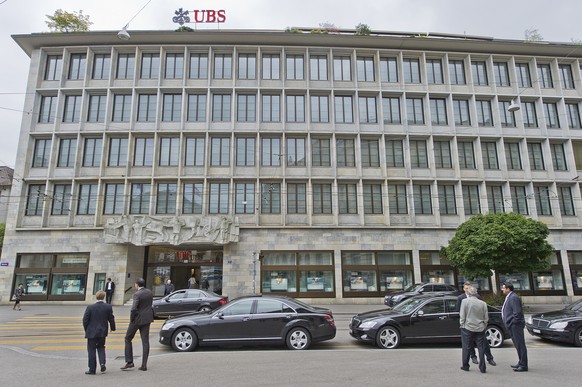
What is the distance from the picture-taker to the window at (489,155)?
92.0 feet

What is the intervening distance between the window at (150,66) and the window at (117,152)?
5.57m

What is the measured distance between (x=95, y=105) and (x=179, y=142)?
7537 mm

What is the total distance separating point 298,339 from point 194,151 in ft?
66.2

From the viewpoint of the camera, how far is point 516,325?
296 inches

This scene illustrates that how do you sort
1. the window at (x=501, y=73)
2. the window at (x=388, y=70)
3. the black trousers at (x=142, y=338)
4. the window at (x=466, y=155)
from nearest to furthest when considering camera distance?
the black trousers at (x=142, y=338)
the window at (x=466, y=155)
the window at (x=388, y=70)
the window at (x=501, y=73)

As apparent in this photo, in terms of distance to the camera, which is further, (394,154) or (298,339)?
(394,154)

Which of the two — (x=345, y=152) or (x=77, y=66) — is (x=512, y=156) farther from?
(x=77, y=66)

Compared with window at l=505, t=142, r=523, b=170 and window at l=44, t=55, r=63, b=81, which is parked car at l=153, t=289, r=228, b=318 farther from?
window at l=505, t=142, r=523, b=170

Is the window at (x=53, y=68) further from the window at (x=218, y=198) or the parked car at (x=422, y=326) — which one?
the parked car at (x=422, y=326)

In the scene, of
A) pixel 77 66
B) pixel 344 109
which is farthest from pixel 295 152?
pixel 77 66

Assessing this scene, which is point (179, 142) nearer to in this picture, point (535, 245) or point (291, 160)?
point (291, 160)

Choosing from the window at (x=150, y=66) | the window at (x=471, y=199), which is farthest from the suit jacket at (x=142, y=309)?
the window at (x=471, y=199)

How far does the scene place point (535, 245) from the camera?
1933 cm

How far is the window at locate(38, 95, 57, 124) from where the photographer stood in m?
27.5
